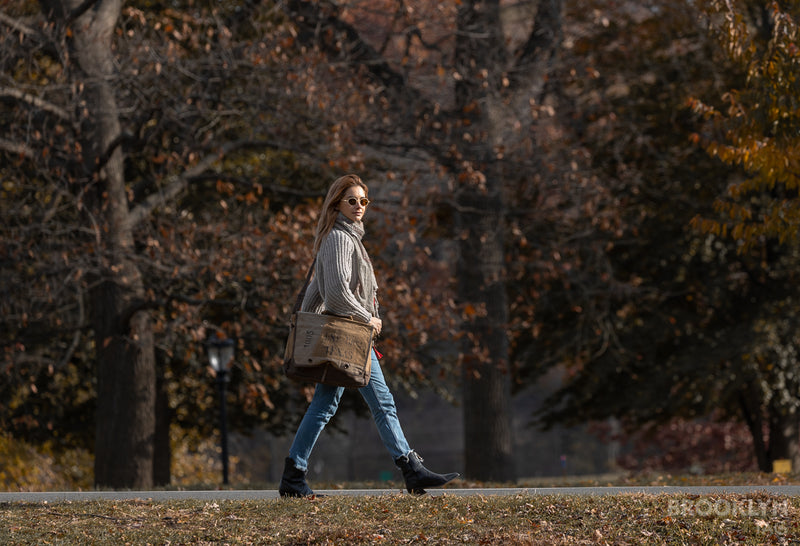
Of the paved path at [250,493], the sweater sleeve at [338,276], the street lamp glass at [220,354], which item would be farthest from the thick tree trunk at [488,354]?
the sweater sleeve at [338,276]

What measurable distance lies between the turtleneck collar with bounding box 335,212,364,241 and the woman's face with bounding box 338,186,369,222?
27 mm

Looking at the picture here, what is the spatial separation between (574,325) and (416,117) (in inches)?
220

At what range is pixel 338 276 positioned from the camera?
7164 millimetres

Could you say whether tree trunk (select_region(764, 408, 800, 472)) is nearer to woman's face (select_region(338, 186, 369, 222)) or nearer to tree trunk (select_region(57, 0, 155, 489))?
tree trunk (select_region(57, 0, 155, 489))

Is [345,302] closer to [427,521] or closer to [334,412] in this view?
[334,412]

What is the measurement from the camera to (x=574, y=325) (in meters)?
19.4

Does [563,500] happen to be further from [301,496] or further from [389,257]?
[389,257]

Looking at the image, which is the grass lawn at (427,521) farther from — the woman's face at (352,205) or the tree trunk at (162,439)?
the tree trunk at (162,439)

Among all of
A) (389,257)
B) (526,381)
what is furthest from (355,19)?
(526,381)

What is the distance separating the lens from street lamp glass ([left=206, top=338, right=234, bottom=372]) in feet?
51.8

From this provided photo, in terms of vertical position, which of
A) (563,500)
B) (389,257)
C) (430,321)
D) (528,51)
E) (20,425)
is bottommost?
(563,500)

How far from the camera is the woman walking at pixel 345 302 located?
23.6ft

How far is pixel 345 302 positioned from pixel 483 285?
30.6 feet

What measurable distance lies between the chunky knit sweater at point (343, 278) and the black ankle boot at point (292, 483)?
1161mm
